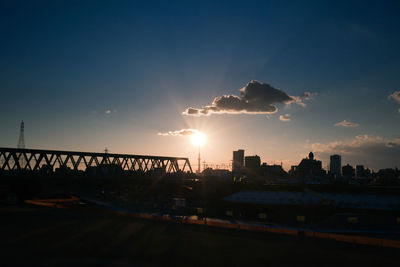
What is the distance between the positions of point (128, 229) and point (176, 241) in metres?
10.6

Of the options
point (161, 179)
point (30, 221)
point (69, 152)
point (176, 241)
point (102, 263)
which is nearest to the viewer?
point (102, 263)

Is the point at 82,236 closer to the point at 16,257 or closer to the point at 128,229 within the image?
the point at 128,229

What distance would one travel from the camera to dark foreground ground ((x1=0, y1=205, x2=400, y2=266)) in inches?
1092

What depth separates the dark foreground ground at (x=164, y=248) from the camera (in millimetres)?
27734

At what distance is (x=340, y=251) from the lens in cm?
3262

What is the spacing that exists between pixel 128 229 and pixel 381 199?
204ft

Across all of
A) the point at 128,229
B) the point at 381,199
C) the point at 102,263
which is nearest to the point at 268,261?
the point at 102,263

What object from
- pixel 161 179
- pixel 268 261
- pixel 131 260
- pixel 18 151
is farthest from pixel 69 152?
pixel 268 261

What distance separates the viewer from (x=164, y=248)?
3281cm

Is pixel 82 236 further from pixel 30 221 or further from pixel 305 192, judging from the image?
pixel 305 192

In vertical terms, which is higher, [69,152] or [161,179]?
[69,152]

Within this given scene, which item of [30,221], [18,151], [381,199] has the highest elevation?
[18,151]

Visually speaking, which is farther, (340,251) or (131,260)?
(340,251)

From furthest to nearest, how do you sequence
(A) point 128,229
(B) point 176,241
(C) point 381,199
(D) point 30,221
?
1. (C) point 381,199
2. (D) point 30,221
3. (A) point 128,229
4. (B) point 176,241
